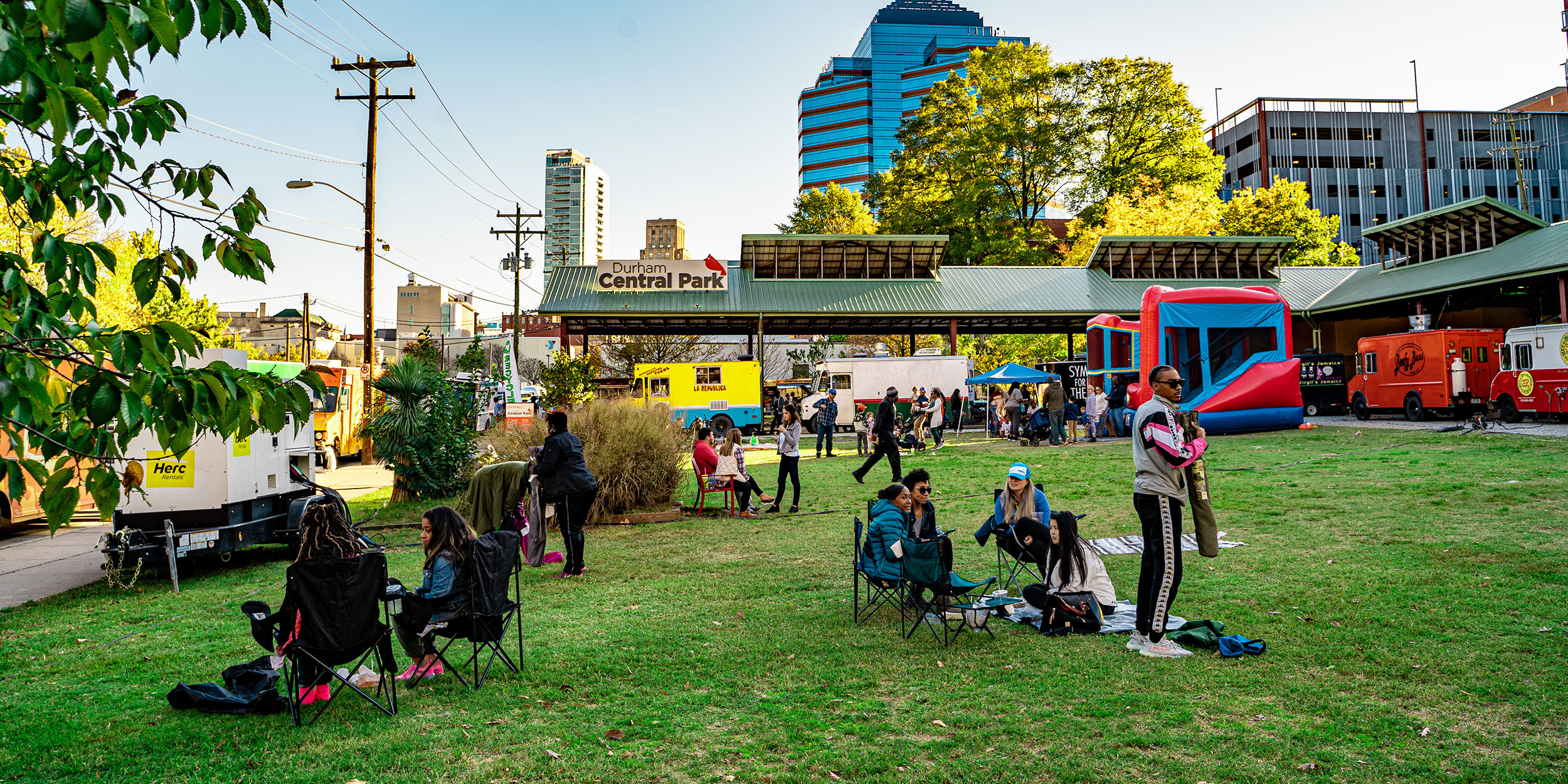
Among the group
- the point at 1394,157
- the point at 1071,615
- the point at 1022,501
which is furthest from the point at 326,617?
the point at 1394,157

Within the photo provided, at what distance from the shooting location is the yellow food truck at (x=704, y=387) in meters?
27.0

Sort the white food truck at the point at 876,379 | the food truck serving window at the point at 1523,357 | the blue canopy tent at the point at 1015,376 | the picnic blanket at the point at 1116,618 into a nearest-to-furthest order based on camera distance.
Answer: the picnic blanket at the point at 1116,618 → the food truck serving window at the point at 1523,357 → the blue canopy tent at the point at 1015,376 → the white food truck at the point at 876,379

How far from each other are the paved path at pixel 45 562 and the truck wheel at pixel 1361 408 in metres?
27.4

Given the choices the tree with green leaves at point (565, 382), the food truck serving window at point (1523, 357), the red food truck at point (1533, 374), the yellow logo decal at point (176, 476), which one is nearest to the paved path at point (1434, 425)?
the red food truck at point (1533, 374)

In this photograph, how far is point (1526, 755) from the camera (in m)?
3.69

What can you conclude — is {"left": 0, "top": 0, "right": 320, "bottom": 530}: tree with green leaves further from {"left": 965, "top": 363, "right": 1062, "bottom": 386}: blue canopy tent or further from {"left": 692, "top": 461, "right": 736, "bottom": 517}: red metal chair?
{"left": 965, "top": 363, "right": 1062, "bottom": 386}: blue canopy tent

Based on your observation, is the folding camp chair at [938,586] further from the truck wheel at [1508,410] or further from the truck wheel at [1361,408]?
the truck wheel at [1361,408]

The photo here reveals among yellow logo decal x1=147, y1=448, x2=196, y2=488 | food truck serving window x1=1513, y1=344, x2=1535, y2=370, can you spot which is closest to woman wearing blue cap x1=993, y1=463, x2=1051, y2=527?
yellow logo decal x1=147, y1=448, x2=196, y2=488

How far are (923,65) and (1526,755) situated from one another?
5246 inches

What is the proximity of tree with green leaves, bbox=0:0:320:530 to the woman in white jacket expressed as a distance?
5.09m

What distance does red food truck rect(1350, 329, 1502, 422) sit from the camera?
21.8 meters

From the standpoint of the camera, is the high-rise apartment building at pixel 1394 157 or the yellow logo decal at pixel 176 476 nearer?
the yellow logo decal at pixel 176 476

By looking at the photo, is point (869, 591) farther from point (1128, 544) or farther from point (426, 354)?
point (426, 354)

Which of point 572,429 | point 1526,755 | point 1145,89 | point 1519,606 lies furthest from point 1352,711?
point 1145,89
